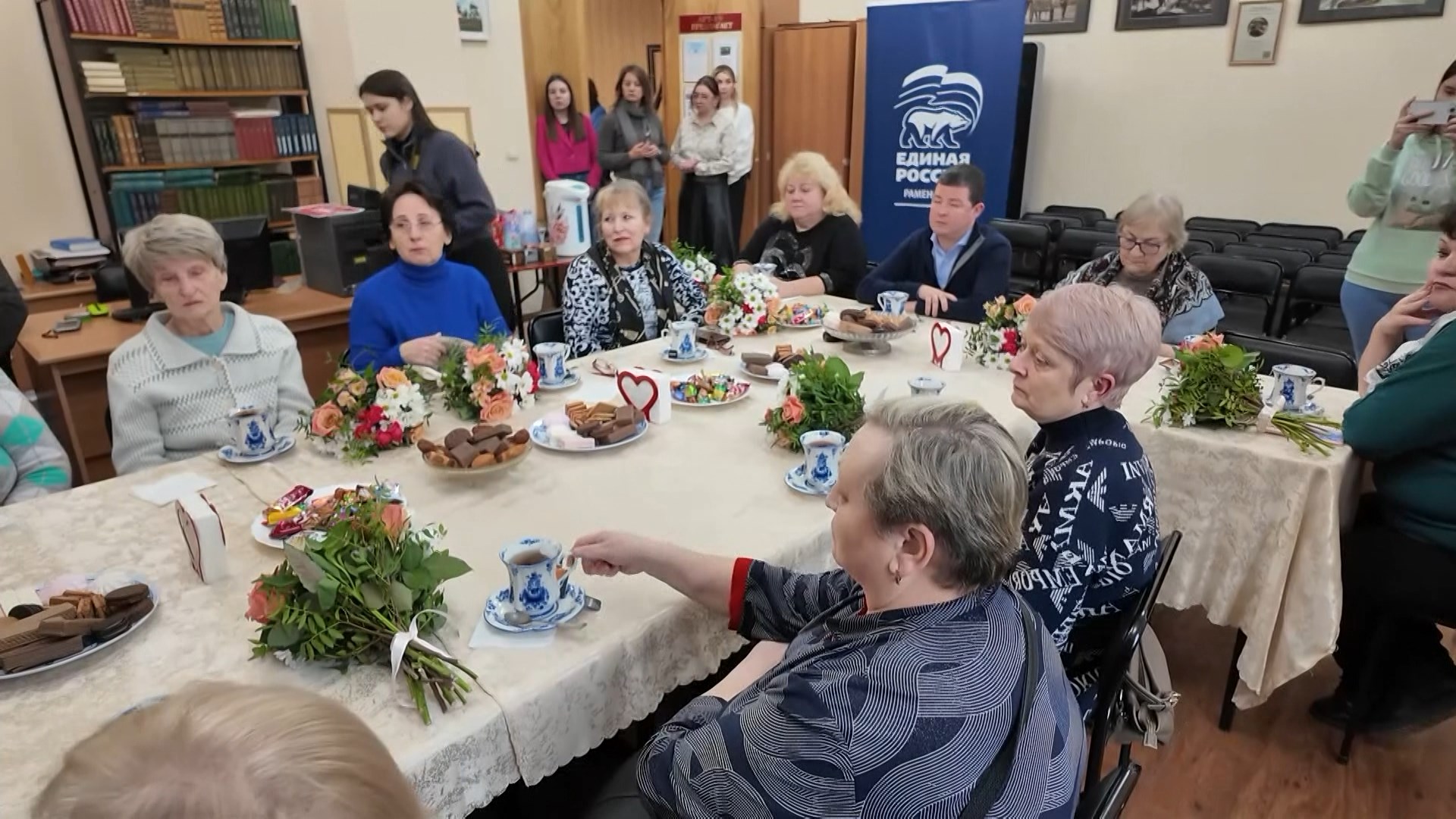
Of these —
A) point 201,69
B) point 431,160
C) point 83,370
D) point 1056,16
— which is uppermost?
point 1056,16

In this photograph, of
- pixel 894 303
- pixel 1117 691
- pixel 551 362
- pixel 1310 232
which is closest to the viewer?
pixel 1117 691

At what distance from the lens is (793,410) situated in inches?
Result: 73.9

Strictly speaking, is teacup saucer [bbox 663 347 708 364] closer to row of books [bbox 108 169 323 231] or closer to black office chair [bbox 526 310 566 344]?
black office chair [bbox 526 310 566 344]

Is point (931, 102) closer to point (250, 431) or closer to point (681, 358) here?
point (681, 358)

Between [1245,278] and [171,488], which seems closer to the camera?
[171,488]

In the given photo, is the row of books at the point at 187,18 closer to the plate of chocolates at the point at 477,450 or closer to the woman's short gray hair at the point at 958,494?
the plate of chocolates at the point at 477,450

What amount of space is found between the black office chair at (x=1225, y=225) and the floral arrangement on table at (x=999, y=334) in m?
3.63

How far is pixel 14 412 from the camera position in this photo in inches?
79.0

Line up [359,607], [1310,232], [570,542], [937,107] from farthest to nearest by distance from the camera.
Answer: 1. [937,107]
2. [1310,232]
3. [570,542]
4. [359,607]

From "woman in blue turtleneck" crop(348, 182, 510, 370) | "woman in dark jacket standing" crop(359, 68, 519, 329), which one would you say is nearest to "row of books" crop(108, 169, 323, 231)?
"woman in dark jacket standing" crop(359, 68, 519, 329)

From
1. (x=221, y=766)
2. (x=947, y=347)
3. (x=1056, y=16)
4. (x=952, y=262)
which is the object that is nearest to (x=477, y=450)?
(x=221, y=766)

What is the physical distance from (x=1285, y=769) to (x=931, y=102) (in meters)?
5.15

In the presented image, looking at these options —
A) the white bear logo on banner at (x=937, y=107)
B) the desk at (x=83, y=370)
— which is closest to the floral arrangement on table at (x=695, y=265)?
the desk at (x=83, y=370)

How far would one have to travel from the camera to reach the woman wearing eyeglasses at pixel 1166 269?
2.85 metres
